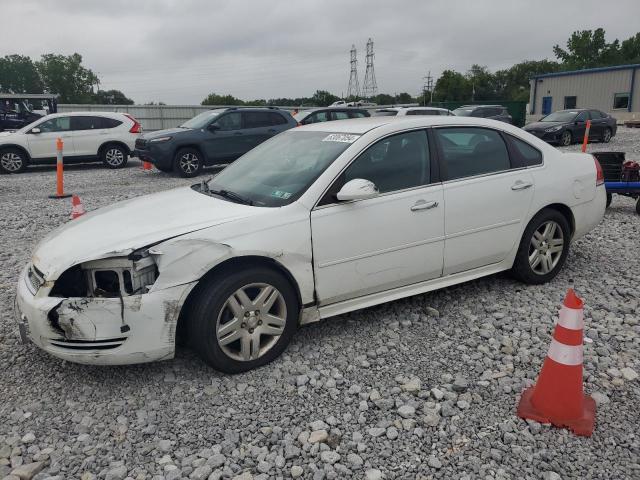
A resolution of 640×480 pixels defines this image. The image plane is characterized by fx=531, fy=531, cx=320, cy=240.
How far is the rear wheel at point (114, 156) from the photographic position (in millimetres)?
14727

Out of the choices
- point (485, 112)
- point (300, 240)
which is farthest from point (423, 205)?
point (485, 112)

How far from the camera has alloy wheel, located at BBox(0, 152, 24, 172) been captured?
1388 cm

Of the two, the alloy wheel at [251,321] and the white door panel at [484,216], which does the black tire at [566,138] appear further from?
the alloy wheel at [251,321]

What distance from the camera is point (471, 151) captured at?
4355mm

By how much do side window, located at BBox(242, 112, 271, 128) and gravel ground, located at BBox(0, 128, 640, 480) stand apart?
9.71 metres

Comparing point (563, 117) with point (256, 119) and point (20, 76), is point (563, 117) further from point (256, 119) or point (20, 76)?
point (20, 76)

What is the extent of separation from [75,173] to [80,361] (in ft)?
40.8

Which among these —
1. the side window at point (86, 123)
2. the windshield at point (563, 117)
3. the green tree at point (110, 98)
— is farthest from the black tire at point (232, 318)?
the green tree at point (110, 98)

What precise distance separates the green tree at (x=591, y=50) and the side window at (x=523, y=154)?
232 feet

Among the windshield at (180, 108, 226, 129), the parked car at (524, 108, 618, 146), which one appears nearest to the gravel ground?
the windshield at (180, 108, 226, 129)

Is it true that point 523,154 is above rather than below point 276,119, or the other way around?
below

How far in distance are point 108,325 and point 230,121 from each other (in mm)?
10884

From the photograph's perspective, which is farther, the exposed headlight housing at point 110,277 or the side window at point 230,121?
the side window at point 230,121

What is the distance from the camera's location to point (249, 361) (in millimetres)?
3395
